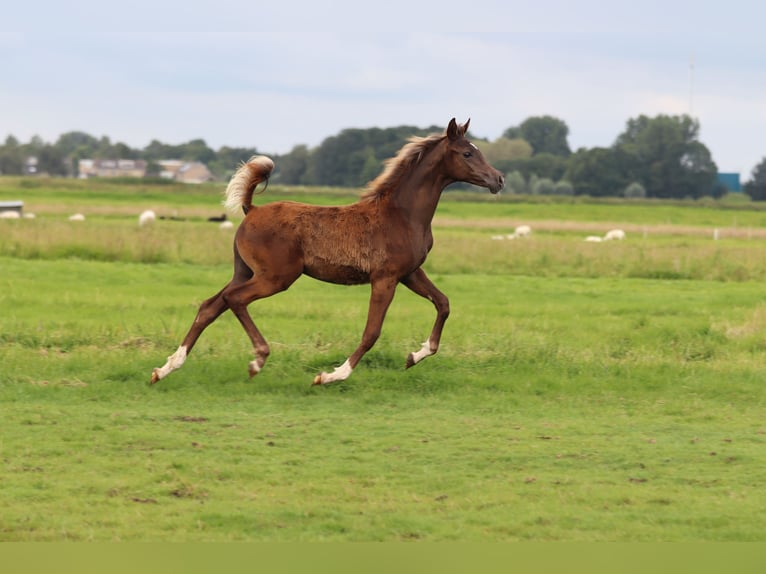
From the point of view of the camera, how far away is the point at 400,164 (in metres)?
11.5

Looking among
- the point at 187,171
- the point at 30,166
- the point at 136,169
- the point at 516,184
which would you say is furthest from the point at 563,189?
the point at 136,169

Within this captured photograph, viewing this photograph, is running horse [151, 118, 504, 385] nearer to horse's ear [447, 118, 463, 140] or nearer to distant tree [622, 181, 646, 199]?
horse's ear [447, 118, 463, 140]

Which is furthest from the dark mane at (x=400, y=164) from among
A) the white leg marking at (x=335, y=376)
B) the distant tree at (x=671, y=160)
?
the distant tree at (x=671, y=160)

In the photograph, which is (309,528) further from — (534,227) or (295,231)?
(534,227)

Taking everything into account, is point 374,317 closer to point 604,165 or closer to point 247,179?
point 247,179

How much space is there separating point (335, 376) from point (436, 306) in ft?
4.58

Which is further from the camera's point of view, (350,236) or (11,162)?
(11,162)

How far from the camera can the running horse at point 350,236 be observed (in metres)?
11.2

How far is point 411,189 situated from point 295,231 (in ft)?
4.11

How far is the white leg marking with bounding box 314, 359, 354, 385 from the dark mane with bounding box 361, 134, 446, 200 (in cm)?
179

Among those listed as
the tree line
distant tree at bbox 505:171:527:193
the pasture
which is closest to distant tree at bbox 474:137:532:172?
the tree line

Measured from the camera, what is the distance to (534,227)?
54.3m

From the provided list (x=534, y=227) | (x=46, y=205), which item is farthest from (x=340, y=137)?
(x=534, y=227)

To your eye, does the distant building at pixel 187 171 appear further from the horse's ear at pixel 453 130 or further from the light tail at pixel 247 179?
the horse's ear at pixel 453 130
